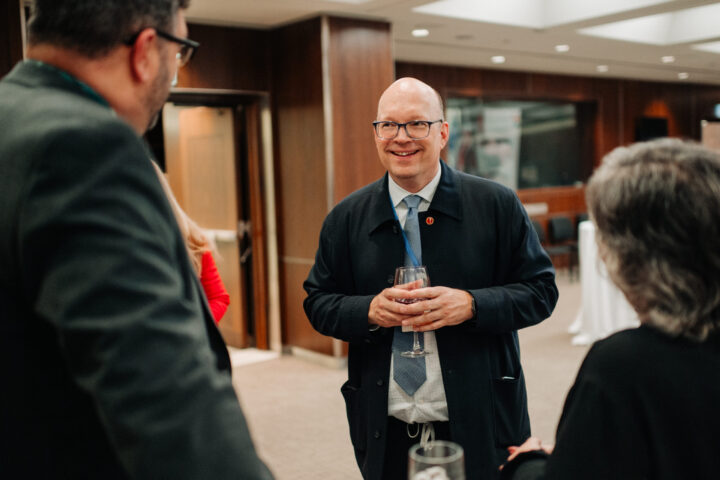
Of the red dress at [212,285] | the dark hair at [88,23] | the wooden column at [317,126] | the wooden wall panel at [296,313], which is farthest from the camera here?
the wooden wall panel at [296,313]

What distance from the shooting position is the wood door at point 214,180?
6523mm

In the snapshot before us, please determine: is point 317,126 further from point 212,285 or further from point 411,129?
point 411,129

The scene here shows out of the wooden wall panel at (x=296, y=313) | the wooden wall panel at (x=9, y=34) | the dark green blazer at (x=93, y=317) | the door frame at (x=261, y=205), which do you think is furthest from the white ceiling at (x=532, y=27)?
the dark green blazer at (x=93, y=317)

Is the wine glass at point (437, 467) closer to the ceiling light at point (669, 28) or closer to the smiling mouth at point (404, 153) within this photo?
the smiling mouth at point (404, 153)

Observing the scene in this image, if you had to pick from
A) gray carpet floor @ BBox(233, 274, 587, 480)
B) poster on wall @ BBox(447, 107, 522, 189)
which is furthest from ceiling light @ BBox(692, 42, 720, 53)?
gray carpet floor @ BBox(233, 274, 587, 480)

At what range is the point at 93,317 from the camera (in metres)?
0.78

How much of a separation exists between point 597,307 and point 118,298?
615 cm

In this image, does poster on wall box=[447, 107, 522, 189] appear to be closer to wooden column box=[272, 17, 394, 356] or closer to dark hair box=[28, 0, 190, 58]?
wooden column box=[272, 17, 394, 356]

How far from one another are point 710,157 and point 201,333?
34.1 inches

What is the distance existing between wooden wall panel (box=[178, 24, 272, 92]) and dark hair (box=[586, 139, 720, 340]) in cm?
525

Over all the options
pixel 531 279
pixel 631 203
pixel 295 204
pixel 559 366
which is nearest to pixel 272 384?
pixel 295 204

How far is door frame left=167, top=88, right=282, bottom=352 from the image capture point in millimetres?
6355

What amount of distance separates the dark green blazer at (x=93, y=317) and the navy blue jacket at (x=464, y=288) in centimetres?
107

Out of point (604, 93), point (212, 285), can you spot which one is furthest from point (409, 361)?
point (604, 93)
